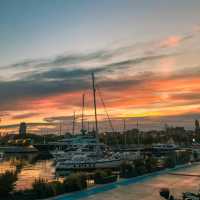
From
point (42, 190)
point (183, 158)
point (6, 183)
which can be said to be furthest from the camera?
point (183, 158)

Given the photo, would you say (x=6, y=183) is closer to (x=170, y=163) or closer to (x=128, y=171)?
(x=128, y=171)

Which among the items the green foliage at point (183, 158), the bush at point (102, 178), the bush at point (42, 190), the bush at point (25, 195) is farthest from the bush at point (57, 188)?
the green foliage at point (183, 158)

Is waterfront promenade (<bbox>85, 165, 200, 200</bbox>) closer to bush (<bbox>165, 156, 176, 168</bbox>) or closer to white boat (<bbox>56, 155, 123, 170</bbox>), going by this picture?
bush (<bbox>165, 156, 176, 168</bbox>)

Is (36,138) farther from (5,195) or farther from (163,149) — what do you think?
(5,195)

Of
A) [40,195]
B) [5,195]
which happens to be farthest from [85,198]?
[5,195]

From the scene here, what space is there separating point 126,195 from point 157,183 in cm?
419

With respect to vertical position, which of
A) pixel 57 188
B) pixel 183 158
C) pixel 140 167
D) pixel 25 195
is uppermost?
pixel 183 158

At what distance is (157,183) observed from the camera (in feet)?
59.9

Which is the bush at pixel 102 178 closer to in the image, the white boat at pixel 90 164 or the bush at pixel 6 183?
the bush at pixel 6 183

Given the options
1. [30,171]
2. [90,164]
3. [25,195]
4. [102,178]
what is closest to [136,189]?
[102,178]

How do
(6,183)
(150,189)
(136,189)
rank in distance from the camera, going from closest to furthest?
(6,183), (150,189), (136,189)

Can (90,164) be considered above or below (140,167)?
below

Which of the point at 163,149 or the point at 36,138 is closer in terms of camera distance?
the point at 163,149

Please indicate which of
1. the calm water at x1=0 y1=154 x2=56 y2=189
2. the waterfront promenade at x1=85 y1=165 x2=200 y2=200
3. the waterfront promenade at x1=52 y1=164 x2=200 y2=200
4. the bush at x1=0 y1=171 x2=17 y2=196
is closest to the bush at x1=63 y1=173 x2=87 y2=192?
the waterfront promenade at x1=52 y1=164 x2=200 y2=200
